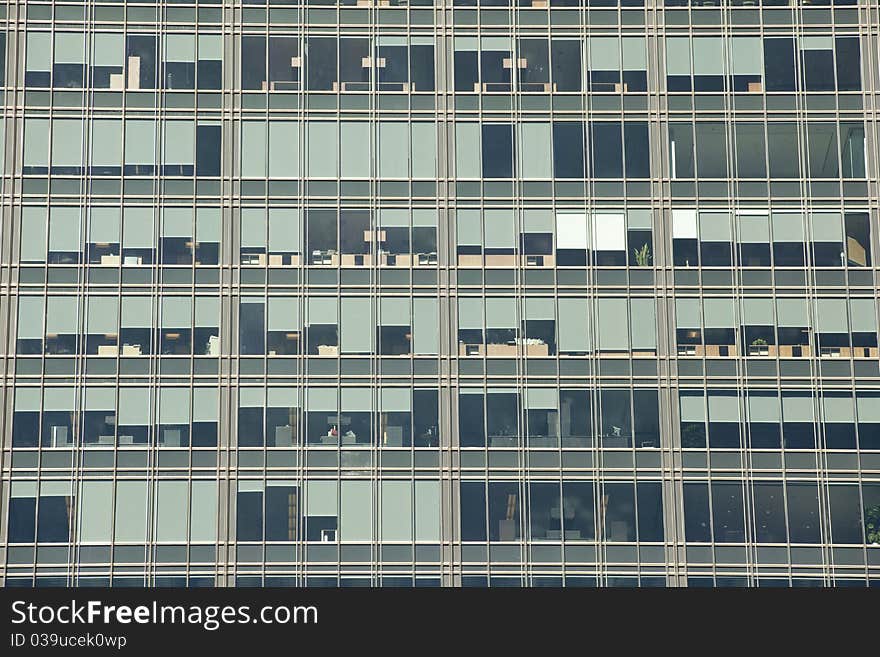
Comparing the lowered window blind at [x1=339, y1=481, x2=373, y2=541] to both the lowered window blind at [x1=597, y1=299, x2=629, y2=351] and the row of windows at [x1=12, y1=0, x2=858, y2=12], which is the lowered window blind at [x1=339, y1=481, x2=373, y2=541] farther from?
the row of windows at [x1=12, y1=0, x2=858, y2=12]

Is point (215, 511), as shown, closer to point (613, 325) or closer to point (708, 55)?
point (613, 325)

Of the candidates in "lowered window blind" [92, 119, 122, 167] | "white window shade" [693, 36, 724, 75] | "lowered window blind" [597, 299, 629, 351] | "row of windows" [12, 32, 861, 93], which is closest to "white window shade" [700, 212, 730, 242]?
"lowered window blind" [597, 299, 629, 351]

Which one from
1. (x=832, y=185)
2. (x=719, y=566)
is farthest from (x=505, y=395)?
(x=832, y=185)

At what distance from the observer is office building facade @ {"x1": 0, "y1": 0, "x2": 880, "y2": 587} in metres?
41.7

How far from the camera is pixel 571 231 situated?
143 ft

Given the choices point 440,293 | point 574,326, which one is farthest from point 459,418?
point 574,326

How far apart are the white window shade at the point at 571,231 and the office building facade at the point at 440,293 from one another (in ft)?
0.23

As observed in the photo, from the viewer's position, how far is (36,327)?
42625mm

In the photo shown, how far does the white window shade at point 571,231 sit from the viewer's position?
43.5 m

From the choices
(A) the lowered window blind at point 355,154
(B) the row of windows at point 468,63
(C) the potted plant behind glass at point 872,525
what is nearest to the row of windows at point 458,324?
(A) the lowered window blind at point 355,154

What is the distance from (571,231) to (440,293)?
15.1 feet

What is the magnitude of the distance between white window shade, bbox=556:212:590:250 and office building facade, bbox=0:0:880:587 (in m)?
0.07

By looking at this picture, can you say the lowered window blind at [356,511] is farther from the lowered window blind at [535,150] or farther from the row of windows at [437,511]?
the lowered window blind at [535,150]

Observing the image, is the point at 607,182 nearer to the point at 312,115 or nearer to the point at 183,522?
the point at 312,115
